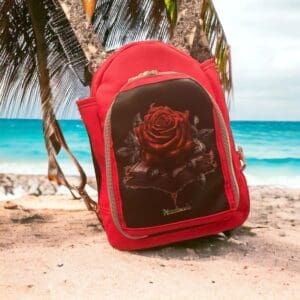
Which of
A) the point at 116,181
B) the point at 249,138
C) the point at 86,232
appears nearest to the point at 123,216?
the point at 116,181

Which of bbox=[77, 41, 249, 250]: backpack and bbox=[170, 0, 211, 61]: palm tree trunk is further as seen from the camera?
bbox=[170, 0, 211, 61]: palm tree trunk

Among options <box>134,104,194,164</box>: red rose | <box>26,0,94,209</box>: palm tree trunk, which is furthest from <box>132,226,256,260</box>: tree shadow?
<box>26,0,94,209</box>: palm tree trunk

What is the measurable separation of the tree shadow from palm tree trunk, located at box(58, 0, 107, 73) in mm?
656

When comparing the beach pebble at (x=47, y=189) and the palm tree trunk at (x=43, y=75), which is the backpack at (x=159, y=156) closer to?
the palm tree trunk at (x=43, y=75)

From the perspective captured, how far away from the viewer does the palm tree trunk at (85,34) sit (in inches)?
88.0

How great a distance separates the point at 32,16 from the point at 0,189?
2220 mm

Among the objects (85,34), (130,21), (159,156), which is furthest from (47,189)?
(159,156)

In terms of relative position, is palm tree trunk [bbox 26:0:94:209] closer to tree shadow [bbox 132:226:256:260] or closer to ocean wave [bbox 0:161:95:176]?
tree shadow [bbox 132:226:256:260]

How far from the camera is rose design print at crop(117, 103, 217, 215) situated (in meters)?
1.86

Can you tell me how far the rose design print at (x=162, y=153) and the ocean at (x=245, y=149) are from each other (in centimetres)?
642

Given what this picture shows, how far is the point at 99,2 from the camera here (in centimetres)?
305

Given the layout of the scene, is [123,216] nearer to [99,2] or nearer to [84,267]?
[84,267]

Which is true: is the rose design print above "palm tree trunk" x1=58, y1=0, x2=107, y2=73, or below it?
below

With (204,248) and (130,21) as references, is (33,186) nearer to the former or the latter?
(130,21)
